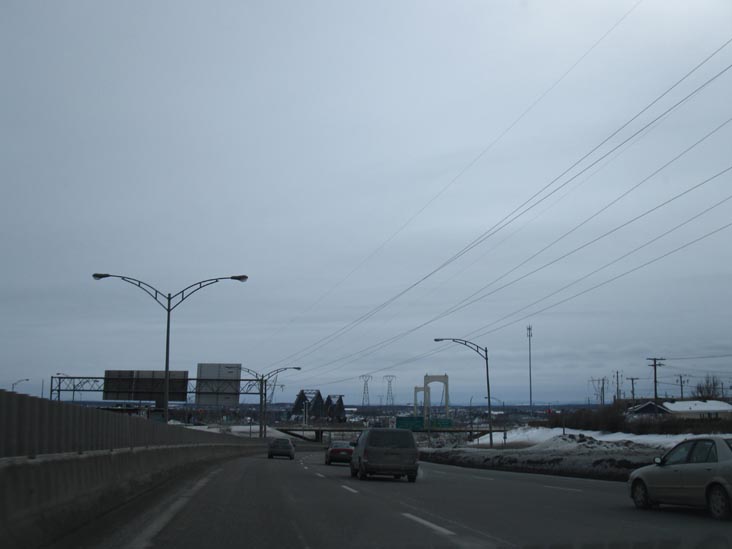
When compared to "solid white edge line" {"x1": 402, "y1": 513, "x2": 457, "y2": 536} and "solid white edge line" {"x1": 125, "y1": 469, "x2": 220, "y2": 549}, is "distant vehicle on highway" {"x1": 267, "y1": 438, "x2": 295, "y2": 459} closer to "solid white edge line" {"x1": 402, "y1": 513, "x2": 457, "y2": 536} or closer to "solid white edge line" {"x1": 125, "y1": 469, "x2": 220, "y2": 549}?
"solid white edge line" {"x1": 125, "y1": 469, "x2": 220, "y2": 549}

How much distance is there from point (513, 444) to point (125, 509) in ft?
223

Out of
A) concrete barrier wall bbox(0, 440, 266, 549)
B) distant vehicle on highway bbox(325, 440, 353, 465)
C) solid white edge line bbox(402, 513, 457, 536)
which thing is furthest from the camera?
distant vehicle on highway bbox(325, 440, 353, 465)

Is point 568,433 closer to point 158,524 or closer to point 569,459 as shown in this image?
point 569,459

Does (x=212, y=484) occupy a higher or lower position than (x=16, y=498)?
lower

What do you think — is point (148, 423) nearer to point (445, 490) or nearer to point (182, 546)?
point (445, 490)

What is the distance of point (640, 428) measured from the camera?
236ft

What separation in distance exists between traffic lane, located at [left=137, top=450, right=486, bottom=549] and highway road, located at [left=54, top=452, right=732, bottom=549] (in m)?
0.02

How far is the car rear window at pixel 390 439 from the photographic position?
2581 cm

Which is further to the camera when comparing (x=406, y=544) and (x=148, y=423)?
(x=148, y=423)

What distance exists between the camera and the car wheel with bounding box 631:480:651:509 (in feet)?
51.1

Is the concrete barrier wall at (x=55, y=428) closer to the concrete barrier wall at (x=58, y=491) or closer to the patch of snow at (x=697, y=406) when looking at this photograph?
the concrete barrier wall at (x=58, y=491)

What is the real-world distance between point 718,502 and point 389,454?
13.5 m

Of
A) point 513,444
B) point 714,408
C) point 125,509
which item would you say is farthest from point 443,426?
point 125,509

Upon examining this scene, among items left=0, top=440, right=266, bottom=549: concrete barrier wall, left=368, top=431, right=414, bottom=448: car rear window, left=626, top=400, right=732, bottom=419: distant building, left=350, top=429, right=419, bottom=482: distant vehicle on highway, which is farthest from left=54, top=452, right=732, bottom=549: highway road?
left=626, top=400, right=732, bottom=419: distant building
